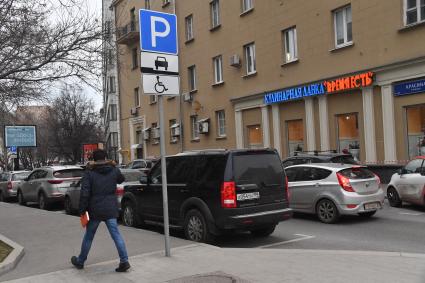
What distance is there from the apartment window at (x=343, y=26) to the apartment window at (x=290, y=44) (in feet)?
7.59

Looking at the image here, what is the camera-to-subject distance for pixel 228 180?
8.62 m

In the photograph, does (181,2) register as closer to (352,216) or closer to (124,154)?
(124,154)

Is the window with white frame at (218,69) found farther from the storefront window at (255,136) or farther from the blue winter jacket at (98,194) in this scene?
Result: the blue winter jacket at (98,194)

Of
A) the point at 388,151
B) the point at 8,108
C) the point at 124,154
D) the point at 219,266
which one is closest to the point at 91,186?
the point at 219,266

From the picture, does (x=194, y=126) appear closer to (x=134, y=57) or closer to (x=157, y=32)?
(x=134, y=57)

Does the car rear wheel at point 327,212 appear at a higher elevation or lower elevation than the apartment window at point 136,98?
lower

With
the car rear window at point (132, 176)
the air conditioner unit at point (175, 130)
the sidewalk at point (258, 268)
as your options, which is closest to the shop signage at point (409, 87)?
the car rear window at point (132, 176)

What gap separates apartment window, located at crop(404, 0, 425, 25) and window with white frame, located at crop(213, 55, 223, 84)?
468 inches

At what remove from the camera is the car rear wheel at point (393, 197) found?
44.5 ft

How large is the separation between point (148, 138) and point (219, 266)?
29.0m

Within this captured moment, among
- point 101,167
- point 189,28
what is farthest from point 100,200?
point 189,28

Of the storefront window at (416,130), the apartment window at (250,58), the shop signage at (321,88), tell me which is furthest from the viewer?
the apartment window at (250,58)

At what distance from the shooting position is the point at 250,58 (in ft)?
81.8

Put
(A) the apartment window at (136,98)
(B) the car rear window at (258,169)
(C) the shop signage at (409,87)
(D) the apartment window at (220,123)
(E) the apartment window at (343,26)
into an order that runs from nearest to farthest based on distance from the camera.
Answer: (B) the car rear window at (258,169) < (C) the shop signage at (409,87) < (E) the apartment window at (343,26) < (D) the apartment window at (220,123) < (A) the apartment window at (136,98)
